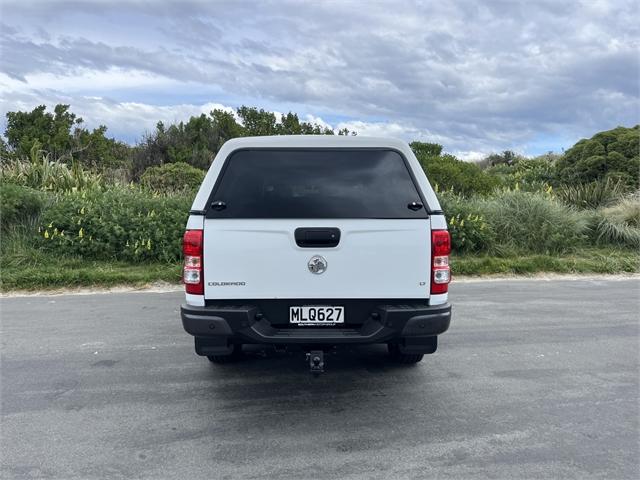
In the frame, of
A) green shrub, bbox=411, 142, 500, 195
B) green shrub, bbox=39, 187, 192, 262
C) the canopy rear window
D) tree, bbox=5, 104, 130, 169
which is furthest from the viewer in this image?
tree, bbox=5, 104, 130, 169

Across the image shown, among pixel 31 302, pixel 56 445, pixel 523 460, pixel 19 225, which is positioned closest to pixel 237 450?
pixel 56 445

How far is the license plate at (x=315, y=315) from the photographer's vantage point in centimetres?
366

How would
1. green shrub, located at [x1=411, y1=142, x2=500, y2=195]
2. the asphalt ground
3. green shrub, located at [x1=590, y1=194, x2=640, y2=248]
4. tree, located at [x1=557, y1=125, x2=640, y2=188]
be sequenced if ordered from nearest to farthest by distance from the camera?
1. the asphalt ground
2. green shrub, located at [x1=590, y1=194, x2=640, y2=248]
3. green shrub, located at [x1=411, y1=142, x2=500, y2=195]
4. tree, located at [x1=557, y1=125, x2=640, y2=188]

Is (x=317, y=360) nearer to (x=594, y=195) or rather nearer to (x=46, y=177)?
(x=46, y=177)

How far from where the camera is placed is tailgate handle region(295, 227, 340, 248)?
3.61m

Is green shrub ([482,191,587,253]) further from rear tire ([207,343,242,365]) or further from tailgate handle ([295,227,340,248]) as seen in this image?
tailgate handle ([295,227,340,248])

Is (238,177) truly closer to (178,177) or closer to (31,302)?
(31,302)

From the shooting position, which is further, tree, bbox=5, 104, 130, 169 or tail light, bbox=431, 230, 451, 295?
tree, bbox=5, 104, 130, 169

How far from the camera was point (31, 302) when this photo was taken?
24.2 feet

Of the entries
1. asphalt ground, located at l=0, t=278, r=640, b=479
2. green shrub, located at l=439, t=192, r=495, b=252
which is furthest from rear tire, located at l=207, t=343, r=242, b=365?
green shrub, located at l=439, t=192, r=495, b=252

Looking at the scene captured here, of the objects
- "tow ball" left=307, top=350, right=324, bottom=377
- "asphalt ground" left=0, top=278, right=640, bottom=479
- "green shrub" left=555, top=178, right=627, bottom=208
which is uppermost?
"green shrub" left=555, top=178, right=627, bottom=208

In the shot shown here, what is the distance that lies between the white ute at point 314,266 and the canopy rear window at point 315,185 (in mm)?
10

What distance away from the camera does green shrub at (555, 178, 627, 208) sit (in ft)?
43.5

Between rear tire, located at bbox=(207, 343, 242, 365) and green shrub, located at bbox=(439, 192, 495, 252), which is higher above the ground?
green shrub, located at bbox=(439, 192, 495, 252)
